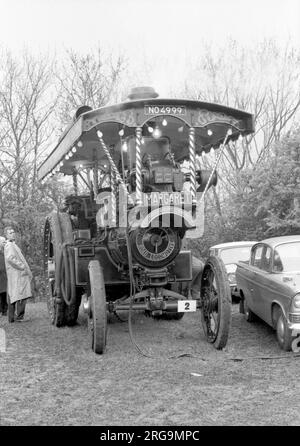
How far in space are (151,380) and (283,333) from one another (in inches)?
73.7

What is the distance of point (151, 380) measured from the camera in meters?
5.25

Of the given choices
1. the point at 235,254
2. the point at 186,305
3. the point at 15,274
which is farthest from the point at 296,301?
the point at 235,254

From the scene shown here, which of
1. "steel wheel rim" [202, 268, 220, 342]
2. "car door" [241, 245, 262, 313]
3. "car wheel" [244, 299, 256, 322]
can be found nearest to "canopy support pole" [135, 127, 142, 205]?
"steel wheel rim" [202, 268, 220, 342]

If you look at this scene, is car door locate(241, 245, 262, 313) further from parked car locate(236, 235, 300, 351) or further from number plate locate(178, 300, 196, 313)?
number plate locate(178, 300, 196, 313)

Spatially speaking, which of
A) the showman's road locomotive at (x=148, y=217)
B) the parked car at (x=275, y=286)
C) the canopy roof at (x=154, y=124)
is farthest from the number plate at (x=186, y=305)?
the canopy roof at (x=154, y=124)

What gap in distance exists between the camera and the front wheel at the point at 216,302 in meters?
6.29

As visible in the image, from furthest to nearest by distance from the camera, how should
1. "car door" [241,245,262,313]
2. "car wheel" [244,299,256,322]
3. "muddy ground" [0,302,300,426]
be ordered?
"car wheel" [244,299,256,322] < "car door" [241,245,262,313] < "muddy ground" [0,302,300,426]

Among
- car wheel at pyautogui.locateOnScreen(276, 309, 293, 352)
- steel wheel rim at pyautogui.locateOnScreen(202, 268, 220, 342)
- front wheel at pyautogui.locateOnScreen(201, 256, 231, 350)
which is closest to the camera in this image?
car wheel at pyautogui.locateOnScreen(276, 309, 293, 352)

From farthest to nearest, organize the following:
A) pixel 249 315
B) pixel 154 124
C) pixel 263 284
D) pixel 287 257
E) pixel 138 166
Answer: pixel 249 315
pixel 263 284
pixel 287 257
pixel 154 124
pixel 138 166

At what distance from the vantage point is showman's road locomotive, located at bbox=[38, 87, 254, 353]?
6277 mm

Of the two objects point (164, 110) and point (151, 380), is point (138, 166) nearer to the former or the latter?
point (164, 110)

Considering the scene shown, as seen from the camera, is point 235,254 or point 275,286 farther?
point 235,254

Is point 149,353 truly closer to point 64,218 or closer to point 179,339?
point 179,339

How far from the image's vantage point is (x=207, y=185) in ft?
22.4
